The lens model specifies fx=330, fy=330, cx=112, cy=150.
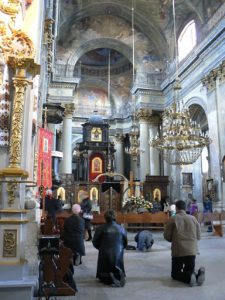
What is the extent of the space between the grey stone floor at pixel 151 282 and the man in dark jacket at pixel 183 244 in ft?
0.50

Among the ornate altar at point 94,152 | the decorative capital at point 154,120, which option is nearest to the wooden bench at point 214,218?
the decorative capital at point 154,120

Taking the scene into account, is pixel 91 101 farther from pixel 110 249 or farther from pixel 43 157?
pixel 110 249

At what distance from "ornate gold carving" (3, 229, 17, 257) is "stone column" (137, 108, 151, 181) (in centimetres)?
1681

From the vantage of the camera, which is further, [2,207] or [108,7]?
[108,7]

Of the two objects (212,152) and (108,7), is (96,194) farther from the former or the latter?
(108,7)

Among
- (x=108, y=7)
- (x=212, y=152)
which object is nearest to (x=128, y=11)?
(x=108, y=7)

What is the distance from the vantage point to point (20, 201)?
398 cm

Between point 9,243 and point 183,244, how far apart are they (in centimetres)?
Answer: 225

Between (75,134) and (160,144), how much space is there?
16.9 meters

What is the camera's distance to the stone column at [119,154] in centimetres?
2652

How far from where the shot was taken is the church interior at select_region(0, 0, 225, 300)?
166 inches

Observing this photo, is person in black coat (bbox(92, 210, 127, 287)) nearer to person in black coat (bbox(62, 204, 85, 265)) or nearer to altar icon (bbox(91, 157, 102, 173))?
person in black coat (bbox(62, 204, 85, 265))

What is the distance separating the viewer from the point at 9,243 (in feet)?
12.2

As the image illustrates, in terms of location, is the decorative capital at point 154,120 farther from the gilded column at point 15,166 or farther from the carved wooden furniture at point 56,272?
the carved wooden furniture at point 56,272
